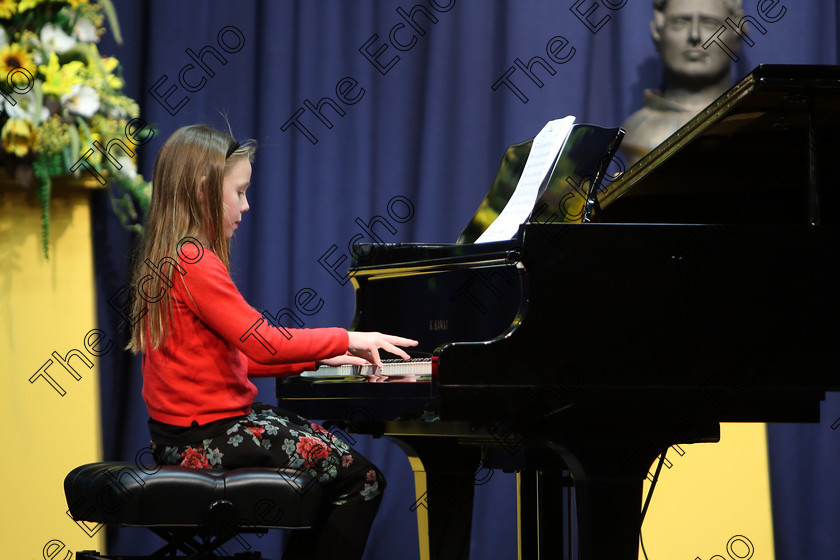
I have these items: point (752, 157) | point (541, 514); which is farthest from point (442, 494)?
point (752, 157)

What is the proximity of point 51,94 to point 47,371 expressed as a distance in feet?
3.19

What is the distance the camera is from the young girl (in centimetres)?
212

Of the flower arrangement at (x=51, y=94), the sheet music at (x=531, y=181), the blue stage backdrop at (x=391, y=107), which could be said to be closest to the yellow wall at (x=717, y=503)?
the blue stage backdrop at (x=391, y=107)

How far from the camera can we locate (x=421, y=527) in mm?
2477

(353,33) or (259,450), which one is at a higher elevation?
(353,33)

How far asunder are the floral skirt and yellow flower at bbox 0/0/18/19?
1.77m

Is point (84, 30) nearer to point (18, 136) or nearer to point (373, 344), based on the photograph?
point (18, 136)

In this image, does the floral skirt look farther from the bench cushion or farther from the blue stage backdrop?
the blue stage backdrop

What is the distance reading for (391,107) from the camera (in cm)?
402

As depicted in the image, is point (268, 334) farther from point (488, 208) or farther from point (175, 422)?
point (488, 208)

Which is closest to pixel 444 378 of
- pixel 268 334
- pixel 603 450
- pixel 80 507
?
pixel 603 450

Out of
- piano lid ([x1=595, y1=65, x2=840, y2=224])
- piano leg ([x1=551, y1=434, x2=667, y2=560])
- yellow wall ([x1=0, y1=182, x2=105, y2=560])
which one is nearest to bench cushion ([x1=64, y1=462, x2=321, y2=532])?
piano leg ([x1=551, y1=434, x2=667, y2=560])

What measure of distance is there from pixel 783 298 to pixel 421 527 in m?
1.11

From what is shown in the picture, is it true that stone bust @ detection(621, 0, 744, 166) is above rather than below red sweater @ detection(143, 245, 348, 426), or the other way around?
above
